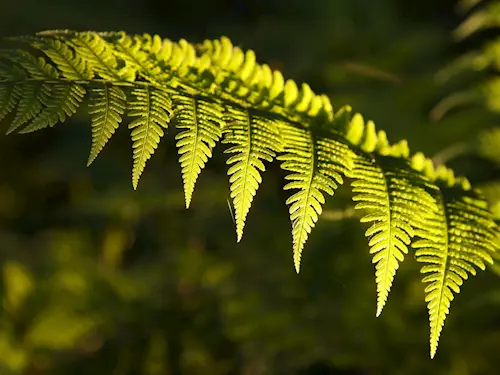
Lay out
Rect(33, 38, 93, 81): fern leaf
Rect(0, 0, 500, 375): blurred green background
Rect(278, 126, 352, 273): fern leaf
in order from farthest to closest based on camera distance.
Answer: Rect(0, 0, 500, 375): blurred green background
Rect(33, 38, 93, 81): fern leaf
Rect(278, 126, 352, 273): fern leaf

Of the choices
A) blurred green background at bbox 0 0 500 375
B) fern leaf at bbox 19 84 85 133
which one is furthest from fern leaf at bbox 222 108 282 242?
blurred green background at bbox 0 0 500 375

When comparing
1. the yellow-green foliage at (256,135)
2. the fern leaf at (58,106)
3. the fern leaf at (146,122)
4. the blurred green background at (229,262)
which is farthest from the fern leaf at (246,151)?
the blurred green background at (229,262)

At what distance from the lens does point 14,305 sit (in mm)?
2221

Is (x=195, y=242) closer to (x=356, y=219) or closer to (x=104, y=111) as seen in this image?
(x=356, y=219)

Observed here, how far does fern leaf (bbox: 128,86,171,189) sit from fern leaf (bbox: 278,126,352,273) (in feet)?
0.74

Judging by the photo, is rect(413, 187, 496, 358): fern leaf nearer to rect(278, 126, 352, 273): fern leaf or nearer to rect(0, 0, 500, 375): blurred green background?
rect(278, 126, 352, 273): fern leaf

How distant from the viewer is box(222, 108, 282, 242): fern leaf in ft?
3.92

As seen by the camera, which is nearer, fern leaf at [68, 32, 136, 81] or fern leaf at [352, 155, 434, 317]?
fern leaf at [352, 155, 434, 317]

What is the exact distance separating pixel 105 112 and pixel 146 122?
8 centimetres

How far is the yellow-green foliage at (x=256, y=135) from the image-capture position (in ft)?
3.95

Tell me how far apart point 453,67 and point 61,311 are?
1491 millimetres

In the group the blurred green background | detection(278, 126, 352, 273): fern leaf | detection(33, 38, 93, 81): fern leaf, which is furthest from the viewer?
the blurred green background

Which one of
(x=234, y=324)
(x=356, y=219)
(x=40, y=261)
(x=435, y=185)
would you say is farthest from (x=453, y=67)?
(x=40, y=261)

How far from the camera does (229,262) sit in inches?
87.2
